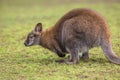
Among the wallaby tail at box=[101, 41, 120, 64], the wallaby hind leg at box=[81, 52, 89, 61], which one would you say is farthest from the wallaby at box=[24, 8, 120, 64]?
the wallaby hind leg at box=[81, 52, 89, 61]

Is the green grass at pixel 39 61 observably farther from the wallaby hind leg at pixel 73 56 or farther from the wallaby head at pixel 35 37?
the wallaby head at pixel 35 37

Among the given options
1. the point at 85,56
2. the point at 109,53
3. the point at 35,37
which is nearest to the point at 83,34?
Result: the point at 109,53

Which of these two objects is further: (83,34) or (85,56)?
(85,56)

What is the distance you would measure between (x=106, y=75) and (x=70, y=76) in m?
0.67

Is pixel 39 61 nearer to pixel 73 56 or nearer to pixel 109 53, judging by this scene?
pixel 73 56

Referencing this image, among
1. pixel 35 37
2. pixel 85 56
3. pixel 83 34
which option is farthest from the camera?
pixel 35 37

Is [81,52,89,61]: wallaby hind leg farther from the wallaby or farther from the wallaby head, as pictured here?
the wallaby head

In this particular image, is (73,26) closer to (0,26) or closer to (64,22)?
(64,22)

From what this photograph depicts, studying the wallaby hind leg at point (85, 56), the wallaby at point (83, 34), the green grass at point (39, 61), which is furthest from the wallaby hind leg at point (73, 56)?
the wallaby hind leg at point (85, 56)

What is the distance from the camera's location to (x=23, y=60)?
9742 mm

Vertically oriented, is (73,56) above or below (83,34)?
below

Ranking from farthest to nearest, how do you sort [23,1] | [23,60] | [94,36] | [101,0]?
[23,1], [101,0], [23,60], [94,36]

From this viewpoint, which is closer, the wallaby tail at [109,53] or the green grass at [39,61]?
the green grass at [39,61]

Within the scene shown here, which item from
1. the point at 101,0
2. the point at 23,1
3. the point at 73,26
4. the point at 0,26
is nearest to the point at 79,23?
the point at 73,26
